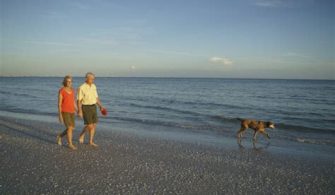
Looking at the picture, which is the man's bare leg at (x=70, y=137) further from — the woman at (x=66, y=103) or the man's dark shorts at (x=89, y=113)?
the man's dark shorts at (x=89, y=113)

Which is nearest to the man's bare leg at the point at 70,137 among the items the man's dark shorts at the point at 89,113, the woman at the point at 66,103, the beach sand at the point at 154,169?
the woman at the point at 66,103

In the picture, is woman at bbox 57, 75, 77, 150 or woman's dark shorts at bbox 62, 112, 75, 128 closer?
woman at bbox 57, 75, 77, 150

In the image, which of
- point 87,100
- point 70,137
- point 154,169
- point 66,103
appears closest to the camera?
point 154,169

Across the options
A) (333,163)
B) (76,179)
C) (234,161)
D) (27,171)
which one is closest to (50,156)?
(27,171)

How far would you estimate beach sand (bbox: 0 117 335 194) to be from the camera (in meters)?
5.59

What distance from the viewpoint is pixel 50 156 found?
768 cm

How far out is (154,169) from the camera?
266 inches

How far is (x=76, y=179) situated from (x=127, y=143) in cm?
394

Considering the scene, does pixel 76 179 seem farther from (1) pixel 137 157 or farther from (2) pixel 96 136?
(2) pixel 96 136

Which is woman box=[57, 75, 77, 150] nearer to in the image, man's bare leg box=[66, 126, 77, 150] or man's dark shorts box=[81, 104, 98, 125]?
man's bare leg box=[66, 126, 77, 150]

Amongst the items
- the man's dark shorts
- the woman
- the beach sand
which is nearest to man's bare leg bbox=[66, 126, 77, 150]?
the woman

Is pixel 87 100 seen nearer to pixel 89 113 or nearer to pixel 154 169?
pixel 89 113

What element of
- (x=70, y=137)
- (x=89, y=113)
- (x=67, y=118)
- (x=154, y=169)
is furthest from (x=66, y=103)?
(x=154, y=169)

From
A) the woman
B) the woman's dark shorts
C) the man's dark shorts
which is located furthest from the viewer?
the man's dark shorts
